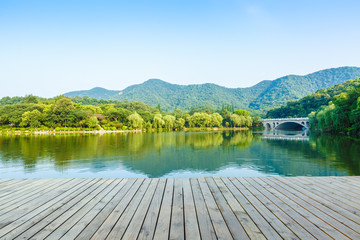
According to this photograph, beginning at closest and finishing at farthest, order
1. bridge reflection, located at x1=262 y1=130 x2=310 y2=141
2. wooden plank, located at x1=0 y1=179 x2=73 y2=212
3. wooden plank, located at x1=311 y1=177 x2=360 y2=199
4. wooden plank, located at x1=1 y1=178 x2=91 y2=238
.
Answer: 1. wooden plank, located at x1=1 y1=178 x2=91 y2=238
2. wooden plank, located at x1=0 y1=179 x2=73 y2=212
3. wooden plank, located at x1=311 y1=177 x2=360 y2=199
4. bridge reflection, located at x1=262 y1=130 x2=310 y2=141

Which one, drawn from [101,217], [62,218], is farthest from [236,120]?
[62,218]

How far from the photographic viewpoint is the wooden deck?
2488 millimetres

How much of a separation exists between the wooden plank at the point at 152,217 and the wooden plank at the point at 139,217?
47 millimetres

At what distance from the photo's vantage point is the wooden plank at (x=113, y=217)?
242 centimetres

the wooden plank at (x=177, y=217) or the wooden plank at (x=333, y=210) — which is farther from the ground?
the wooden plank at (x=177, y=217)

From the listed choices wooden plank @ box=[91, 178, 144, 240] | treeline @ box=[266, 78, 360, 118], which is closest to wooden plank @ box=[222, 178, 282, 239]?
wooden plank @ box=[91, 178, 144, 240]

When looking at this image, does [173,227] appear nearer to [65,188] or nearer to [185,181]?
[185,181]

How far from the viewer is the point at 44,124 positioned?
192ft

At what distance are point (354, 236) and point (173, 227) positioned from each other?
74.4 inches

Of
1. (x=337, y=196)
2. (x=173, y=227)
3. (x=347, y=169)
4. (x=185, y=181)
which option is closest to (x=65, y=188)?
(x=185, y=181)

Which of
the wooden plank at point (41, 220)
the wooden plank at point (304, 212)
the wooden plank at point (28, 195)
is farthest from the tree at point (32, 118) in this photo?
the wooden plank at point (304, 212)

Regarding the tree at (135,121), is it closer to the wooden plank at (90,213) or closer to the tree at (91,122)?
the tree at (91,122)

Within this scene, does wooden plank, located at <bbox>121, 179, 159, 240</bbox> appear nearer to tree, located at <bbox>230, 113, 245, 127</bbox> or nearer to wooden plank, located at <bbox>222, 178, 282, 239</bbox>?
wooden plank, located at <bbox>222, 178, 282, 239</bbox>

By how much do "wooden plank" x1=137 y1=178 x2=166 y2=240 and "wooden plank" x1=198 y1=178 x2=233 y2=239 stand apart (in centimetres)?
69
